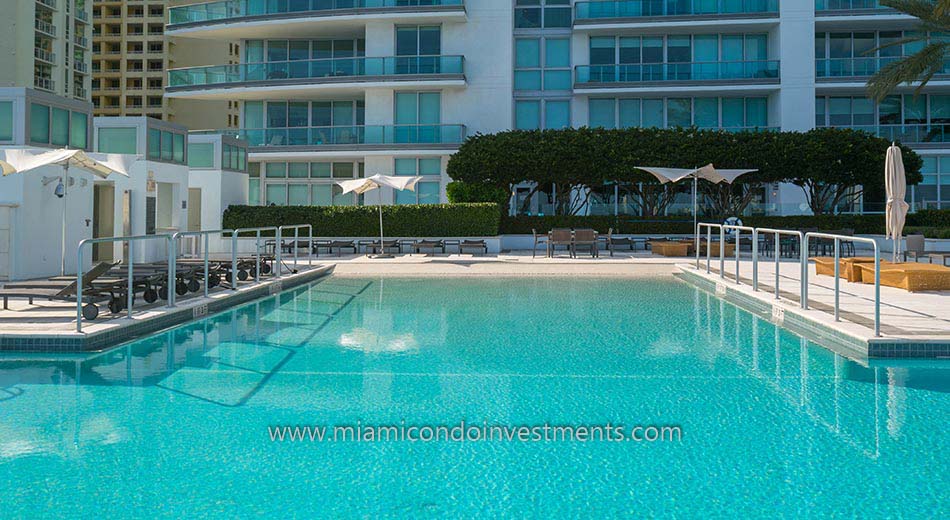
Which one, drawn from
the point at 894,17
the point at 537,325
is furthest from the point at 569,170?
the point at 537,325

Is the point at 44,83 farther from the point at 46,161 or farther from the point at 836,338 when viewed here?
the point at 836,338

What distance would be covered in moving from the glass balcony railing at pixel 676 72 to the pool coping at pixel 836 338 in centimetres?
2210

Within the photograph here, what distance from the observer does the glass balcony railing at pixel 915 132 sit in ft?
110

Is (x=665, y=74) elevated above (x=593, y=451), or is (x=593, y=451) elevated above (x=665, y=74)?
(x=665, y=74)

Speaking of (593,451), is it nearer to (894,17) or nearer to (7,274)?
(7,274)

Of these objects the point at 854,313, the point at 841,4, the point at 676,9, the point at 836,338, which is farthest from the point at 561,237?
the point at 841,4

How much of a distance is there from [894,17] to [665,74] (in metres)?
9.59

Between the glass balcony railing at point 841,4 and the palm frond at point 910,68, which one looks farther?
the glass balcony railing at point 841,4

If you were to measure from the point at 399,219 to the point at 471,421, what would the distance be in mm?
21904

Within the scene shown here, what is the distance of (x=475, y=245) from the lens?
26.5 meters

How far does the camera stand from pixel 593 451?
5.47 meters

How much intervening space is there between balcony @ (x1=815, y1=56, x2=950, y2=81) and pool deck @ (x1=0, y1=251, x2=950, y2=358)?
1775 cm

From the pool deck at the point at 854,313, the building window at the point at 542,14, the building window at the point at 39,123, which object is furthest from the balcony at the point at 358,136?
the pool deck at the point at 854,313

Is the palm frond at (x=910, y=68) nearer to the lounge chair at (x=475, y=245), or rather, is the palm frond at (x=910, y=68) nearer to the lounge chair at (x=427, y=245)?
the lounge chair at (x=475, y=245)
